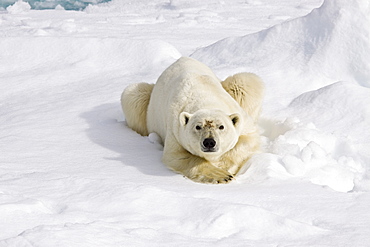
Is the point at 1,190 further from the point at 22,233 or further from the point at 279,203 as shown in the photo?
the point at 279,203

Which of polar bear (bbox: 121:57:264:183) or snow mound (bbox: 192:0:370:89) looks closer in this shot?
polar bear (bbox: 121:57:264:183)

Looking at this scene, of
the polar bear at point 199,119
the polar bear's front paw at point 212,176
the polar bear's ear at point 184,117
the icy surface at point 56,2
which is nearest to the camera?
the polar bear's front paw at point 212,176

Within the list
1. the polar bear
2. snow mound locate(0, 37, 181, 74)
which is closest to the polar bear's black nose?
the polar bear

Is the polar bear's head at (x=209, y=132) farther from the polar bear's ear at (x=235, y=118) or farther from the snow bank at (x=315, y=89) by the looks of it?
the snow bank at (x=315, y=89)

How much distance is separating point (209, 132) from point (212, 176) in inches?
12.9

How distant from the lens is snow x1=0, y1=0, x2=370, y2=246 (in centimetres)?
244

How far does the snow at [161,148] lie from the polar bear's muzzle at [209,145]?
0.95 ft

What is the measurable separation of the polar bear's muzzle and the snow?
29 centimetres

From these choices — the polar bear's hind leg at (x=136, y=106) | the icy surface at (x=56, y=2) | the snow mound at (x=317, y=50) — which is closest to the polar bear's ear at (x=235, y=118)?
the polar bear's hind leg at (x=136, y=106)

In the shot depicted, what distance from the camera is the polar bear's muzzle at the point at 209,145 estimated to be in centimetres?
373

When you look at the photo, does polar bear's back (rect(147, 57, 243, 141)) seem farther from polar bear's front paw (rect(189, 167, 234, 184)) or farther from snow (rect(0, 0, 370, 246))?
polar bear's front paw (rect(189, 167, 234, 184))

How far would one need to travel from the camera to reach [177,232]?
244 centimetres

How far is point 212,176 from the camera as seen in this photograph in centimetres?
379

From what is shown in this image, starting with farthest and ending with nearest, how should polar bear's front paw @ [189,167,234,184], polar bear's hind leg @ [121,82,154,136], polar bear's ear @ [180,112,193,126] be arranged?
1. polar bear's hind leg @ [121,82,154,136]
2. polar bear's ear @ [180,112,193,126]
3. polar bear's front paw @ [189,167,234,184]
